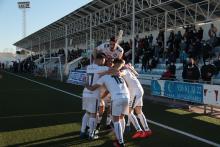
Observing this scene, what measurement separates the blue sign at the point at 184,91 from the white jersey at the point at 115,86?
22.5ft

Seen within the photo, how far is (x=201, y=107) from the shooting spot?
16.0 metres

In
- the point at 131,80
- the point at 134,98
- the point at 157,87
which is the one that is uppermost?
the point at 131,80

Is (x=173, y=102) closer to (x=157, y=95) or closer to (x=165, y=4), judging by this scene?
(x=157, y=95)

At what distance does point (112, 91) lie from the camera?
27.5 feet

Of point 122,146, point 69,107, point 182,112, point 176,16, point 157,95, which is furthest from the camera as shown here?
point 176,16

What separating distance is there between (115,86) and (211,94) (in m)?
6.64

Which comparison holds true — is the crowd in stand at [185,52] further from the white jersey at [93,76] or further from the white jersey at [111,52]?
the white jersey at [93,76]

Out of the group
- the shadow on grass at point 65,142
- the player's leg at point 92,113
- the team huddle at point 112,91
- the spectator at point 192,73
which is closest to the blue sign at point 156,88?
the spectator at point 192,73

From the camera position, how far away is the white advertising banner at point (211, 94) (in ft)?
45.4

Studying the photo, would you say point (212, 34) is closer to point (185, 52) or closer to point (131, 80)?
point (185, 52)

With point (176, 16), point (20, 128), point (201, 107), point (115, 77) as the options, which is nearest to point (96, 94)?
point (115, 77)

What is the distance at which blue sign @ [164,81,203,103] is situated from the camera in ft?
48.8

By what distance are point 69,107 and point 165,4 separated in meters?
14.1

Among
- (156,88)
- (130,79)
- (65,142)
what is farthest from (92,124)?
(156,88)
